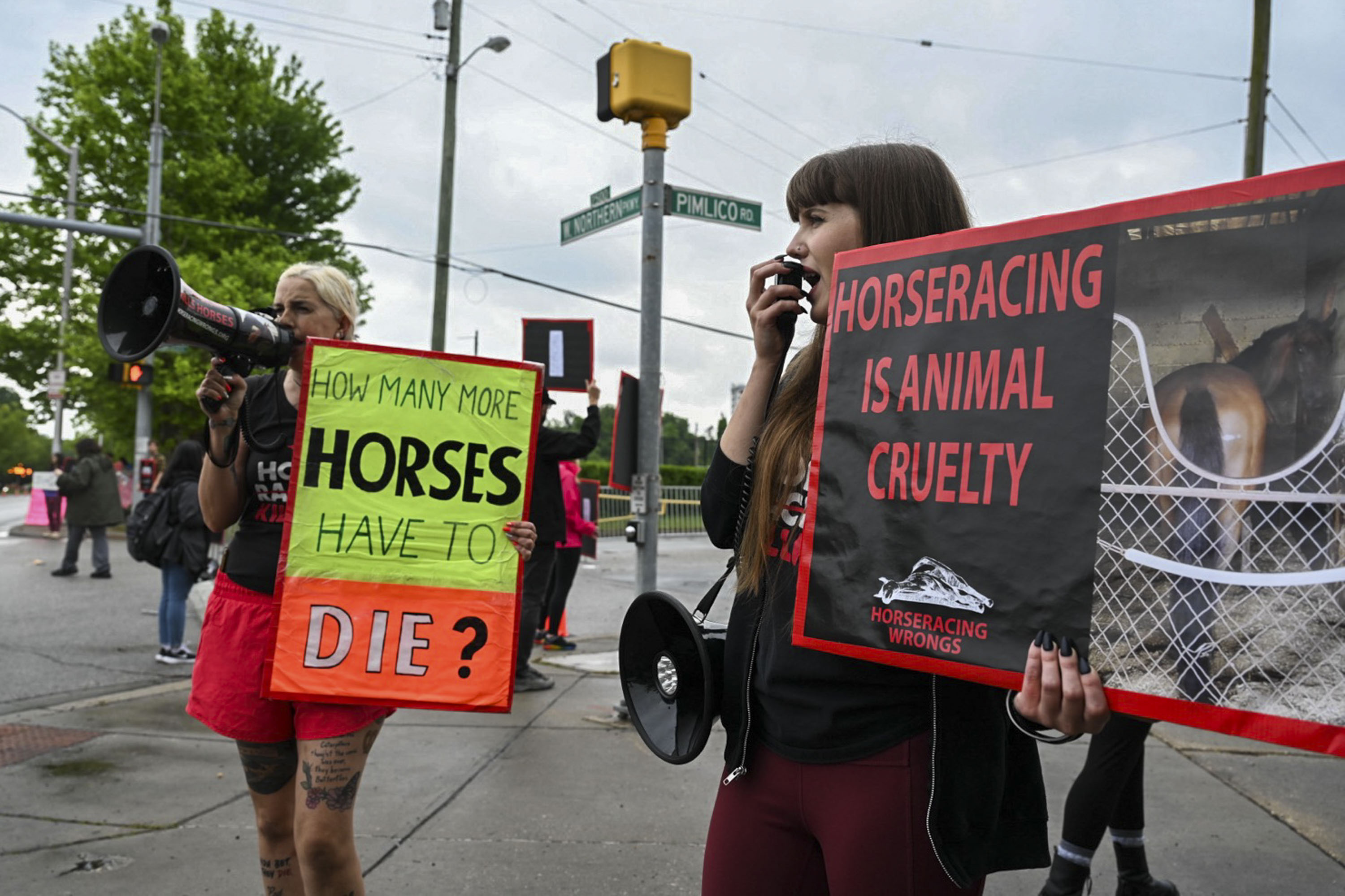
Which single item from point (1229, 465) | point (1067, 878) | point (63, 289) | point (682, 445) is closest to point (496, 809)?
point (1067, 878)

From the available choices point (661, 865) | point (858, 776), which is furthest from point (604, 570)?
point (858, 776)

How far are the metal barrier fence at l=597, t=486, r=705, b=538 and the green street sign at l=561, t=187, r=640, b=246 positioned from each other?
19846mm

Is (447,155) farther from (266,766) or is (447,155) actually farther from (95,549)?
(266,766)

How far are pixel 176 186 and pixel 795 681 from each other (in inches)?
1094

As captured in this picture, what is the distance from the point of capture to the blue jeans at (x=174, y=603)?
7789mm

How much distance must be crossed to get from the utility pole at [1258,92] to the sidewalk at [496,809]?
9.15 meters

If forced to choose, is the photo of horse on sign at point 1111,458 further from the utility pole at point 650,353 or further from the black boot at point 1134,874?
the utility pole at point 650,353

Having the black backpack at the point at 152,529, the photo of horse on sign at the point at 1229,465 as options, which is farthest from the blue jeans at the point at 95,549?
the photo of horse on sign at the point at 1229,465

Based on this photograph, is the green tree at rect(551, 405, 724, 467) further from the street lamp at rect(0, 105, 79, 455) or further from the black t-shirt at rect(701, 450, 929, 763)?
the black t-shirt at rect(701, 450, 929, 763)

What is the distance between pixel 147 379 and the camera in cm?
1662

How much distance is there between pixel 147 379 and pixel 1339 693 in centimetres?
1803

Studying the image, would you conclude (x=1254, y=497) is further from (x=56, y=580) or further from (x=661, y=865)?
(x=56, y=580)

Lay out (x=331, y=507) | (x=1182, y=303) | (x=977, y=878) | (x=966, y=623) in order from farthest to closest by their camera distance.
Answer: (x=331, y=507) < (x=977, y=878) < (x=966, y=623) < (x=1182, y=303)

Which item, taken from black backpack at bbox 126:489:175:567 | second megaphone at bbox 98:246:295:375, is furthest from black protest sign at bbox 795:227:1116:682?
black backpack at bbox 126:489:175:567
